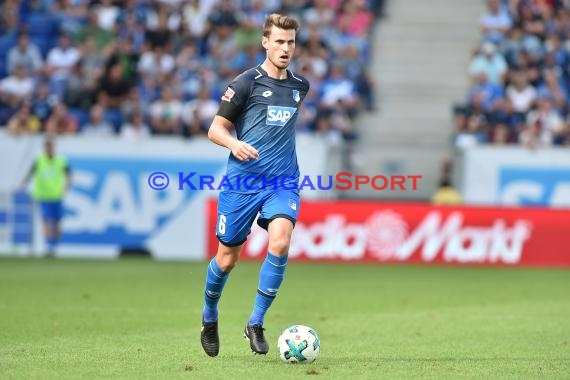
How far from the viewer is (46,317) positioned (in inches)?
484

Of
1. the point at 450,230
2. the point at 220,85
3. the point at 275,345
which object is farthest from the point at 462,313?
the point at 220,85

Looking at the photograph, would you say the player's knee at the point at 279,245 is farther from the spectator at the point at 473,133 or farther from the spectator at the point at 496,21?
the spectator at the point at 496,21

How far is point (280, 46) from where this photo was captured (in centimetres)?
905

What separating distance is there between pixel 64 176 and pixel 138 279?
4.25 m

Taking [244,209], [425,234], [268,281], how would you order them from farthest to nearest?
1. [425,234]
2. [244,209]
3. [268,281]

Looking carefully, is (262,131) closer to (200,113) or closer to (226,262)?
(226,262)

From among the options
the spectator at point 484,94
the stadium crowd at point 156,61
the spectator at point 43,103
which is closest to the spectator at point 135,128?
the stadium crowd at point 156,61

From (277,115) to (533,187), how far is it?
526 inches

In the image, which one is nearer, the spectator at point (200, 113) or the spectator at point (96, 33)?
the spectator at point (200, 113)

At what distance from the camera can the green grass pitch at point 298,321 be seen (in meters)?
8.64

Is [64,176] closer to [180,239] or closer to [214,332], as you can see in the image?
[180,239]

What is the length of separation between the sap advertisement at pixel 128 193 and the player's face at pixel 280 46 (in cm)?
1246

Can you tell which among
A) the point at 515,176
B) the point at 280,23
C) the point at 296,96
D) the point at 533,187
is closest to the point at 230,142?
the point at 296,96

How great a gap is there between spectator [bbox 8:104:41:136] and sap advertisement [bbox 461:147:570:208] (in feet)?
26.5
